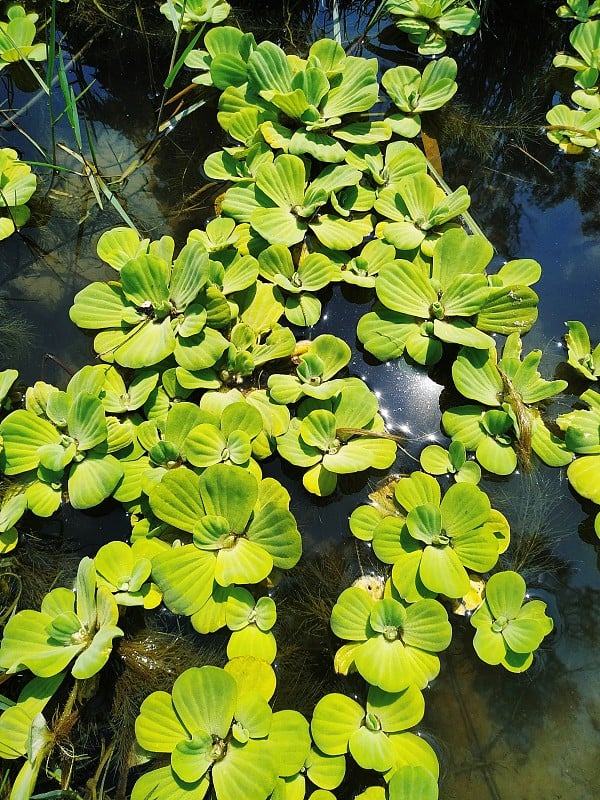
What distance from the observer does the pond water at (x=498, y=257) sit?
1.66 m

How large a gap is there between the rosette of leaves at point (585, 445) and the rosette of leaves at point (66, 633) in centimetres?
142

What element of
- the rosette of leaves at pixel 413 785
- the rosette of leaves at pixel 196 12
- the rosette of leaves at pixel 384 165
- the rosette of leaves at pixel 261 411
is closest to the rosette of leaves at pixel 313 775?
the rosette of leaves at pixel 413 785

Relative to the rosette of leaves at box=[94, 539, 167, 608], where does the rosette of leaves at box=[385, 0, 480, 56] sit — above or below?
above

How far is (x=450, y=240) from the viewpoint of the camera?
2.11 m

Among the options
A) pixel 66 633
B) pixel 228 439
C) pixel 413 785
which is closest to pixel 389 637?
pixel 413 785

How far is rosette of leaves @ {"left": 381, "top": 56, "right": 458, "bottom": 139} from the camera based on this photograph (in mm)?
2525

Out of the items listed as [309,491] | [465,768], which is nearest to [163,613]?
[309,491]

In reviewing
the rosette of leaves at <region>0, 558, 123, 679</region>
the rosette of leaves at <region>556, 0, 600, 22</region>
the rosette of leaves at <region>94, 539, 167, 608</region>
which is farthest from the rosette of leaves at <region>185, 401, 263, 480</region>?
the rosette of leaves at <region>556, 0, 600, 22</region>

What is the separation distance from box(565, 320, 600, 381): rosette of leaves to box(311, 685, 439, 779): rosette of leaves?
3.87ft

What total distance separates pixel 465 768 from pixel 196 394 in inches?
53.1

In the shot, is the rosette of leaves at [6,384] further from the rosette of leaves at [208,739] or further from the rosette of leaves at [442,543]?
the rosette of leaves at [442,543]

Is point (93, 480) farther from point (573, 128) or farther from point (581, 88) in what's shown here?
point (581, 88)

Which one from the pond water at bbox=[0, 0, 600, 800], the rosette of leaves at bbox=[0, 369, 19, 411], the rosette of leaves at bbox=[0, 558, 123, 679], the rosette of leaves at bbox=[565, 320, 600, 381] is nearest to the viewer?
the rosette of leaves at bbox=[0, 558, 123, 679]

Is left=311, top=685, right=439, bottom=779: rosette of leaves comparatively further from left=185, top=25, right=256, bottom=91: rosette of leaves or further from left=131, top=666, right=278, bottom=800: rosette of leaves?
left=185, top=25, right=256, bottom=91: rosette of leaves
